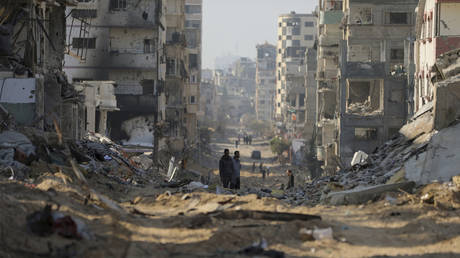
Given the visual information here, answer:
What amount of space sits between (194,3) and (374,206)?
334ft

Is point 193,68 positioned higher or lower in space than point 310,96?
higher

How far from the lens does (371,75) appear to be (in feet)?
128

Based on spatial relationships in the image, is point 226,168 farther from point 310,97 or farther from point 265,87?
point 265,87

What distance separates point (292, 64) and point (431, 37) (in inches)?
3332

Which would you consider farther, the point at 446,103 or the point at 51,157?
the point at 446,103

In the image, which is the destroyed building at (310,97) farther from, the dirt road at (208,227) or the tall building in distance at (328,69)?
the dirt road at (208,227)

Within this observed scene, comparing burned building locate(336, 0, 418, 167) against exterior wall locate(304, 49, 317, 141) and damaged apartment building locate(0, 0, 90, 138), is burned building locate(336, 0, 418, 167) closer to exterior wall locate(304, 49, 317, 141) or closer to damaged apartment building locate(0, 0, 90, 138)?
damaged apartment building locate(0, 0, 90, 138)

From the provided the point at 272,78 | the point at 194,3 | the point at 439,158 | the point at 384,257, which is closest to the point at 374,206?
the point at 439,158

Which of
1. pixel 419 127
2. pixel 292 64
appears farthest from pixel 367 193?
pixel 292 64

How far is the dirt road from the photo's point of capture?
A: 31.8 feet

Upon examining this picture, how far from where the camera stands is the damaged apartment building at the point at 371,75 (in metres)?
39.0

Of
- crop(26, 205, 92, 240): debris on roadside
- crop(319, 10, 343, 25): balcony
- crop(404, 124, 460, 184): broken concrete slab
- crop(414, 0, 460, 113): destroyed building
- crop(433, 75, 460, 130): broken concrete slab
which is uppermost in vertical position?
crop(319, 10, 343, 25): balcony

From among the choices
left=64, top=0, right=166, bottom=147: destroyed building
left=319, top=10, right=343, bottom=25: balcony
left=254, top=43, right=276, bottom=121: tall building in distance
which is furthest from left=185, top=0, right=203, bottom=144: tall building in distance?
left=254, top=43, right=276, bottom=121: tall building in distance

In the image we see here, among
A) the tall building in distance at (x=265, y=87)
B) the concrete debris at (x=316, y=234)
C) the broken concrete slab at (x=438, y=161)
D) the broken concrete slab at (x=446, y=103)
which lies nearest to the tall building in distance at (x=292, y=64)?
the tall building in distance at (x=265, y=87)
